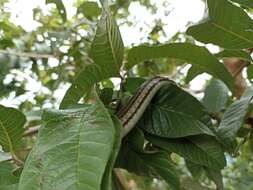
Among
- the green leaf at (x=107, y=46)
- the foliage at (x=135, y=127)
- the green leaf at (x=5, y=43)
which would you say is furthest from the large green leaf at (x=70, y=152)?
the green leaf at (x=5, y=43)

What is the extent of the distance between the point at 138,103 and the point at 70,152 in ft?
0.70

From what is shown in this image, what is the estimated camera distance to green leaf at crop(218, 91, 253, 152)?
2.56ft

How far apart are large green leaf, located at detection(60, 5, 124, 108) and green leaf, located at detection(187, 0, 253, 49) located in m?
0.11

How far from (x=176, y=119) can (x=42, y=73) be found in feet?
4.01

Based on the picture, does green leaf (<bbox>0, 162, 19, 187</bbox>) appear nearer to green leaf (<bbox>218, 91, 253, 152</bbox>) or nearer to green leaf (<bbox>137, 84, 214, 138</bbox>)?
green leaf (<bbox>137, 84, 214, 138</bbox>)

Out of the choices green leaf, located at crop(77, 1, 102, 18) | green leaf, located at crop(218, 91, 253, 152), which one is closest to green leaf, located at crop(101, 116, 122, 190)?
green leaf, located at crop(218, 91, 253, 152)

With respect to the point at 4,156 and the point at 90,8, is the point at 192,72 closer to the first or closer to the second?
the point at 4,156

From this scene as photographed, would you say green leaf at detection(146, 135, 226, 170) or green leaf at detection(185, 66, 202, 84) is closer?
green leaf at detection(146, 135, 226, 170)

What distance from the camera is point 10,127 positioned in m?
0.69

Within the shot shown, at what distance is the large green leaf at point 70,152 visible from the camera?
0.48 meters

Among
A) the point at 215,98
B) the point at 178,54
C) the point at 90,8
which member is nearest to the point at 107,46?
the point at 178,54

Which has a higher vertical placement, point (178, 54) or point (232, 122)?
point (178, 54)

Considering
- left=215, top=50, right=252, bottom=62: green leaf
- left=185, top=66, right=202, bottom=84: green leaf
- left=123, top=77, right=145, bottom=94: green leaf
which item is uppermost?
left=215, top=50, right=252, bottom=62: green leaf

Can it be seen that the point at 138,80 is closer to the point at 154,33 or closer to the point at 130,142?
the point at 130,142
